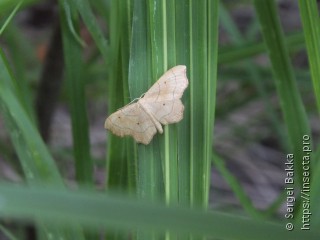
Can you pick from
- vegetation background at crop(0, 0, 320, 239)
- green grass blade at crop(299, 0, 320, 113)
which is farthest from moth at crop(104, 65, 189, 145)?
green grass blade at crop(299, 0, 320, 113)

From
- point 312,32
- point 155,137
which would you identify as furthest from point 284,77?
point 155,137

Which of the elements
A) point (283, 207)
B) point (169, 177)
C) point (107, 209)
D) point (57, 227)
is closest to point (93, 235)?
point (57, 227)

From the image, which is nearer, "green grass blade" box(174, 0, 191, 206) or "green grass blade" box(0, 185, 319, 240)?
"green grass blade" box(0, 185, 319, 240)

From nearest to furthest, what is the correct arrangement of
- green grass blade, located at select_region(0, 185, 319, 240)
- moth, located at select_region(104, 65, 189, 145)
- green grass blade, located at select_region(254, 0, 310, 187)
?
green grass blade, located at select_region(0, 185, 319, 240) → moth, located at select_region(104, 65, 189, 145) → green grass blade, located at select_region(254, 0, 310, 187)

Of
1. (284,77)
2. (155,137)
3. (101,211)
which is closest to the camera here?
(101,211)

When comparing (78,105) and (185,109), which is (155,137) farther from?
(78,105)

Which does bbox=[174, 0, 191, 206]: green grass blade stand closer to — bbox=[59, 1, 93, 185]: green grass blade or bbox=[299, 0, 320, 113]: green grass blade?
bbox=[299, 0, 320, 113]: green grass blade

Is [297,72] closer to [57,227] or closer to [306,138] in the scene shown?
[306,138]

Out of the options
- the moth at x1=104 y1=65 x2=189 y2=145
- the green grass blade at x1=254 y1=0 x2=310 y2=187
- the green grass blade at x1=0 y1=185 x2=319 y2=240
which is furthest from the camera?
the green grass blade at x1=254 y1=0 x2=310 y2=187

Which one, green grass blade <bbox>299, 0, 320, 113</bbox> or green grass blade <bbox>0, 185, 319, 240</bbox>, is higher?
green grass blade <bbox>299, 0, 320, 113</bbox>
